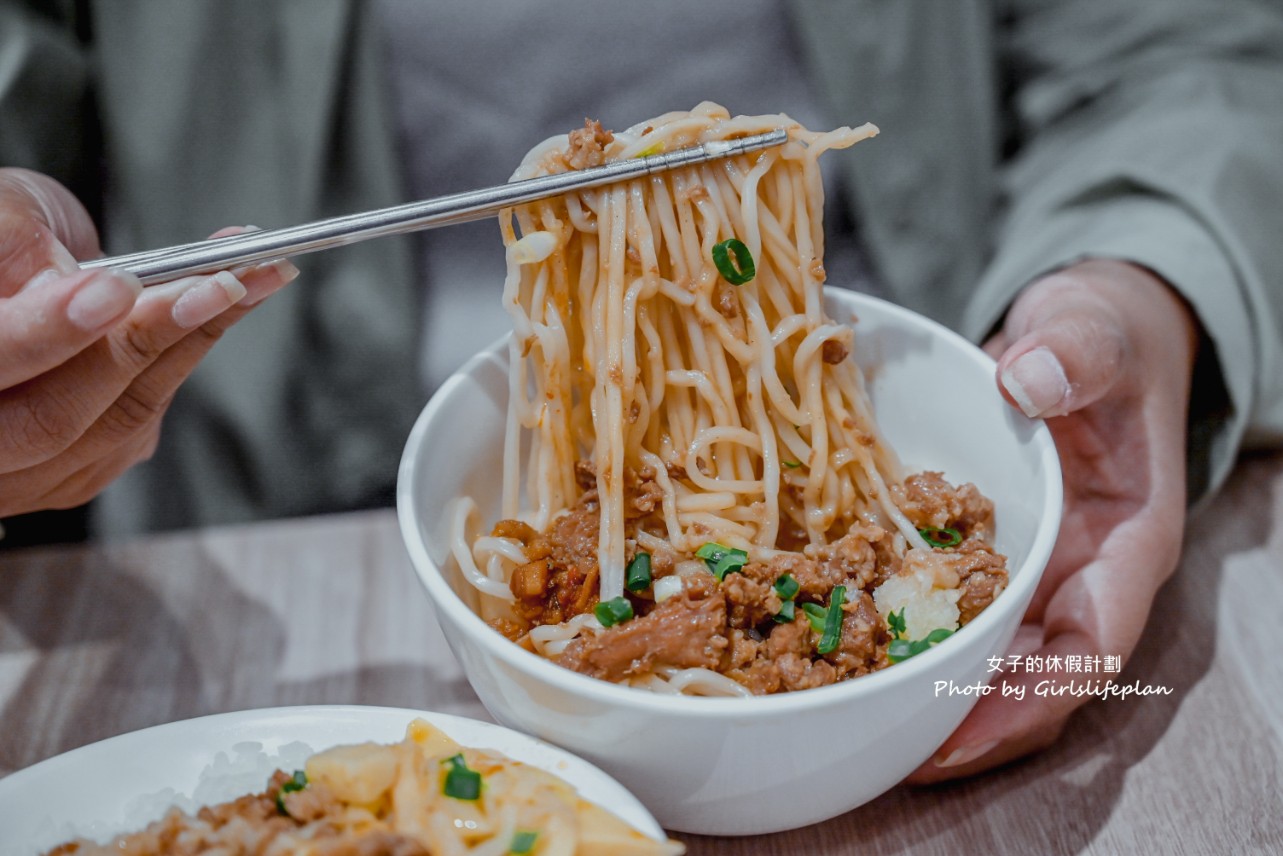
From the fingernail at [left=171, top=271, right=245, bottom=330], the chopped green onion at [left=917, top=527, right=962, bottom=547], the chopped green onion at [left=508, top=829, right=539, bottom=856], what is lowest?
the chopped green onion at [left=917, top=527, right=962, bottom=547]

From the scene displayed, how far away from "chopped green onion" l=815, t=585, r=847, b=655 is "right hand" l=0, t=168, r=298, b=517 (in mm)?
1046

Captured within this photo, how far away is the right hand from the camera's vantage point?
1293mm

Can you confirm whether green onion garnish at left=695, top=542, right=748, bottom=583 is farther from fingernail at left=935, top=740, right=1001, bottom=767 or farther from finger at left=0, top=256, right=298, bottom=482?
finger at left=0, top=256, right=298, bottom=482

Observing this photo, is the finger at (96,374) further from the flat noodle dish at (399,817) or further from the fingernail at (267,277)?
the flat noodle dish at (399,817)

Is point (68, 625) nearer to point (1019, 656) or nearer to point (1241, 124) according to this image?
point (1019, 656)

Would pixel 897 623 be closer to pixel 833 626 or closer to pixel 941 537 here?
pixel 833 626

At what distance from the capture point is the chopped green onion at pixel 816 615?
4.96ft

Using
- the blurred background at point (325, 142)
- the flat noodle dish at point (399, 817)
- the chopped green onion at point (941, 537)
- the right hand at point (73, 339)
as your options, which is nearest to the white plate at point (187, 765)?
the flat noodle dish at point (399, 817)

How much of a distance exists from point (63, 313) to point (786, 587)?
1.13m

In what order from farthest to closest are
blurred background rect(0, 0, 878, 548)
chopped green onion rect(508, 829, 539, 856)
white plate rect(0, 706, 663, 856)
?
1. blurred background rect(0, 0, 878, 548)
2. white plate rect(0, 706, 663, 856)
3. chopped green onion rect(508, 829, 539, 856)

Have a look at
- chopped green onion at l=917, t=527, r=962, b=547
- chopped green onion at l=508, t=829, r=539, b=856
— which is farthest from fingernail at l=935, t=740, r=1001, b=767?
chopped green onion at l=508, t=829, r=539, b=856

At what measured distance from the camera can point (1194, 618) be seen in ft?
6.26

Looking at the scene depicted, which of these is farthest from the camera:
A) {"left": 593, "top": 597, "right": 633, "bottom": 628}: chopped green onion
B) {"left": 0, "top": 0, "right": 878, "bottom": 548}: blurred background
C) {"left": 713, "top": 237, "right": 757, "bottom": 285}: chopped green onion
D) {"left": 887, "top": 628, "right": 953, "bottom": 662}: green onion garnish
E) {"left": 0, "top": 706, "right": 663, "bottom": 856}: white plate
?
{"left": 0, "top": 0, "right": 878, "bottom": 548}: blurred background

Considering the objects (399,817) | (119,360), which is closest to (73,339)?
(119,360)
